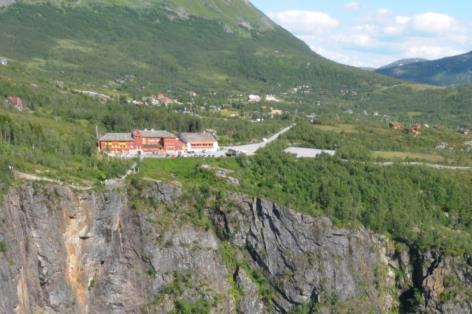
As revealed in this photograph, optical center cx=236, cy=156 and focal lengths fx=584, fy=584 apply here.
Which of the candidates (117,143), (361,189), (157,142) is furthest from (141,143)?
(361,189)

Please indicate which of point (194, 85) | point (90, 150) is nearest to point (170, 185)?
point (90, 150)

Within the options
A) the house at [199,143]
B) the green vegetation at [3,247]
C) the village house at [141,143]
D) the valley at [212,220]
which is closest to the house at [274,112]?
the valley at [212,220]

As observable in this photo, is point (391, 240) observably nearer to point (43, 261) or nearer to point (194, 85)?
point (43, 261)

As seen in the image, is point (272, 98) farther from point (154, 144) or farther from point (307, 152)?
point (154, 144)

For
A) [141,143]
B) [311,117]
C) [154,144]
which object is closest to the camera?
[141,143]

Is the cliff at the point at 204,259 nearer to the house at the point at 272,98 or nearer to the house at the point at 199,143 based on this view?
the house at the point at 199,143

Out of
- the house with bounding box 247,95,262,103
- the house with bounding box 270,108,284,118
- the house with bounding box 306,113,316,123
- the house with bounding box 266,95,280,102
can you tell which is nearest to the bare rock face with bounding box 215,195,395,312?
the house with bounding box 306,113,316,123
